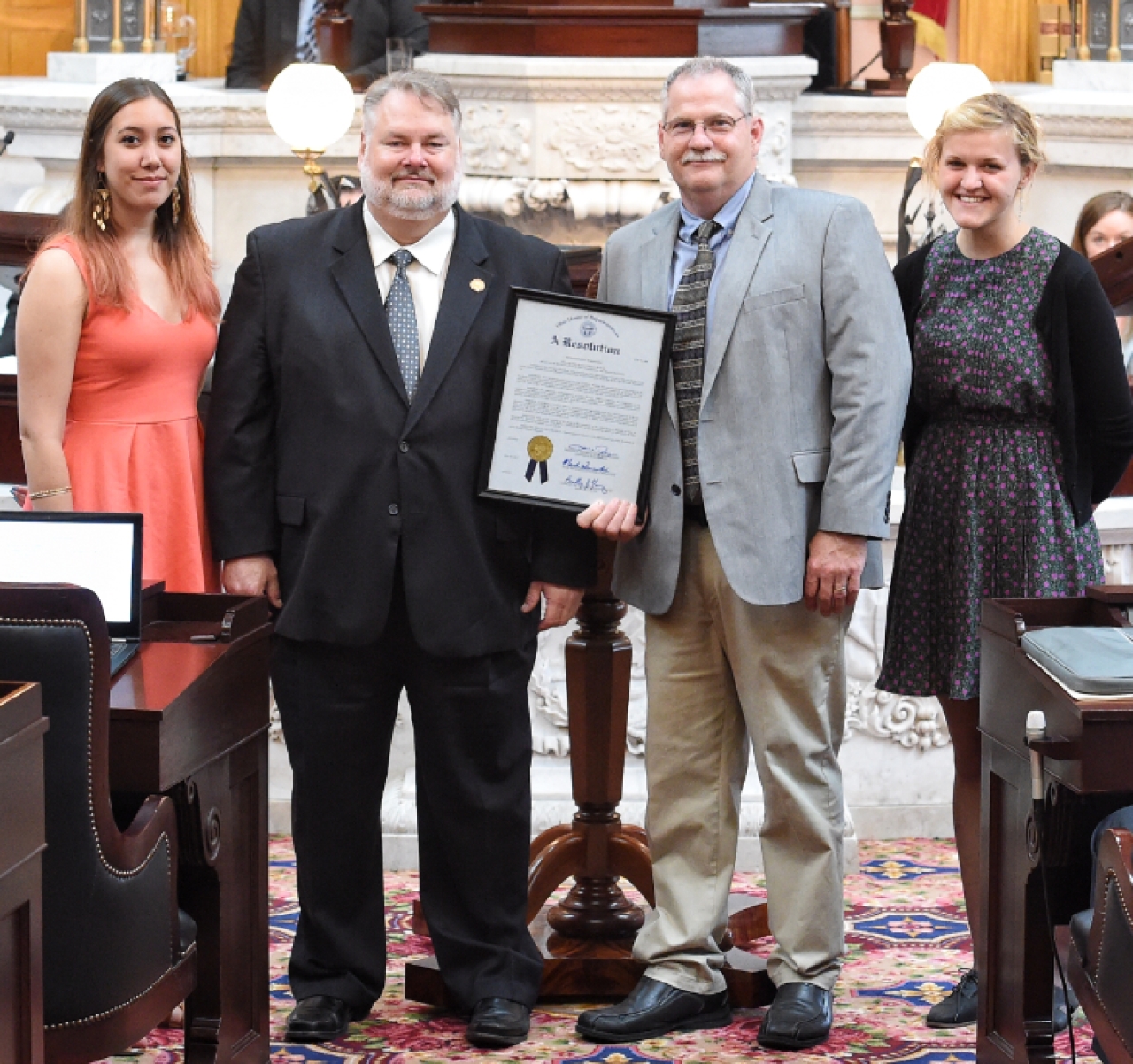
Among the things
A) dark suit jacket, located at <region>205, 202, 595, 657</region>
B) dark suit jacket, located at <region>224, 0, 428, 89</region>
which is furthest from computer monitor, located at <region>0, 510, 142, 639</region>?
dark suit jacket, located at <region>224, 0, 428, 89</region>

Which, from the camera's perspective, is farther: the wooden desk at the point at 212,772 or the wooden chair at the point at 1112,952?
the wooden desk at the point at 212,772

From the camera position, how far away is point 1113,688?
9.35 feet

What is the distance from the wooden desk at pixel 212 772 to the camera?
2.95m

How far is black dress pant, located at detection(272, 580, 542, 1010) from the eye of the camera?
364 cm

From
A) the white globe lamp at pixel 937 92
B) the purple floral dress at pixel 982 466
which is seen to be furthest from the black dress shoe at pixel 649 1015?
the white globe lamp at pixel 937 92

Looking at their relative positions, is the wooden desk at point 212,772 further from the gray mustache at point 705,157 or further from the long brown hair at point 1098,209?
the long brown hair at point 1098,209

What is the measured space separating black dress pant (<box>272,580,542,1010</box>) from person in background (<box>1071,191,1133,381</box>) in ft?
8.36

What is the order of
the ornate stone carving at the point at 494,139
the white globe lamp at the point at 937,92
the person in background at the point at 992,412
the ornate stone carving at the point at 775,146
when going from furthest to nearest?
the ornate stone carving at the point at 775,146, the ornate stone carving at the point at 494,139, the white globe lamp at the point at 937,92, the person in background at the point at 992,412

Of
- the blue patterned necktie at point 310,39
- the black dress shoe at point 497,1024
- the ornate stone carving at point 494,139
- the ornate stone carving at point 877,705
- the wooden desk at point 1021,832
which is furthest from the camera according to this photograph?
the blue patterned necktie at point 310,39

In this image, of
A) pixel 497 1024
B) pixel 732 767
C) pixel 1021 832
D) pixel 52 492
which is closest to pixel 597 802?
pixel 732 767

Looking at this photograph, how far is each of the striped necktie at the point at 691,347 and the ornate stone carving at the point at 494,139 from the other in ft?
10.0

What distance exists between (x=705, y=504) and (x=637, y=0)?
3.15 metres

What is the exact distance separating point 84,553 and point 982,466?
1510 millimetres
